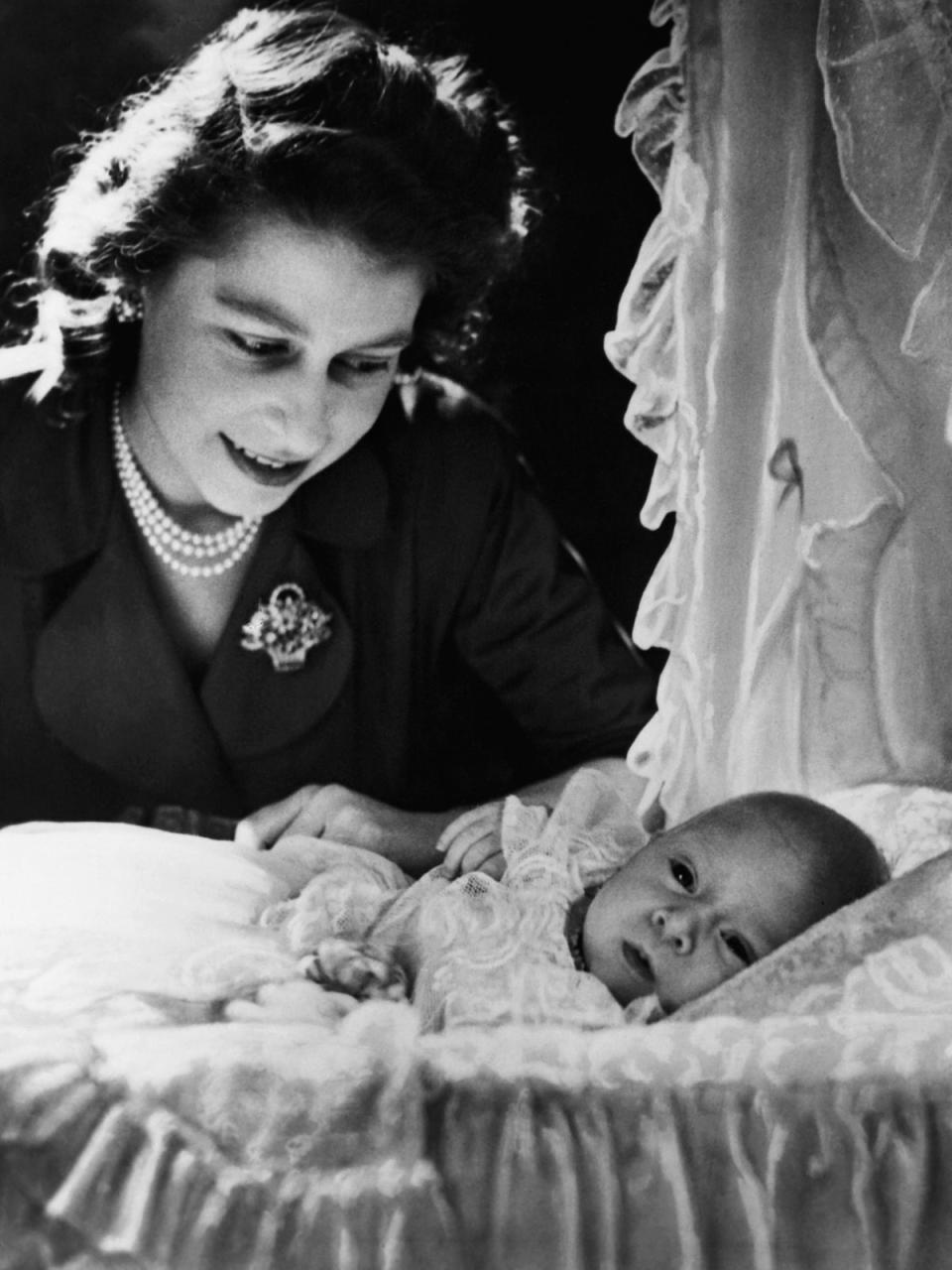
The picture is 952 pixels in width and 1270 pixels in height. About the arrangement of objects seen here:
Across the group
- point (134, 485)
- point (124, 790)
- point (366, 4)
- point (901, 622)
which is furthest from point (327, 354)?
point (901, 622)

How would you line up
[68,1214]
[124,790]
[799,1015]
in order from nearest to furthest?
[68,1214]
[799,1015]
[124,790]

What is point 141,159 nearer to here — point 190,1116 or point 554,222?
point 554,222

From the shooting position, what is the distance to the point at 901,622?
1692 millimetres

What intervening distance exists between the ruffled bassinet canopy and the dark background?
0.03 metres

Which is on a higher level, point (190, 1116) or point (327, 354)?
point (327, 354)

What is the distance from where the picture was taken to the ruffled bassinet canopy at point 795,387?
162 cm

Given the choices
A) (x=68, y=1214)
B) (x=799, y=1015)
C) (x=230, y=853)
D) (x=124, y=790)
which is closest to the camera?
(x=68, y=1214)

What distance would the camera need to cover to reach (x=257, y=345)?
1617 millimetres

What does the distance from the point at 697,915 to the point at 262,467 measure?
69 centimetres

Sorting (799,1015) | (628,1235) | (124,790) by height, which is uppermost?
(124,790)

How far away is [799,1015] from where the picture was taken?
4.24 ft

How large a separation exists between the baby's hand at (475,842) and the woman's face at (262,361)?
0.42 meters

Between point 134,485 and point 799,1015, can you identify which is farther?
point 134,485

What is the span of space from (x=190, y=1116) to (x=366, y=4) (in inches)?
45.5
